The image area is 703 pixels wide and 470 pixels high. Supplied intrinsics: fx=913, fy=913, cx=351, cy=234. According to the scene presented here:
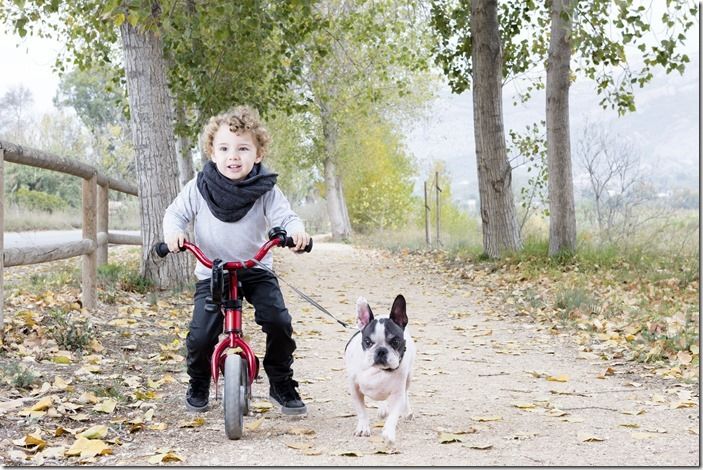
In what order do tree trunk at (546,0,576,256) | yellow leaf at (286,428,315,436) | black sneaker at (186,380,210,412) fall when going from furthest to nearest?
tree trunk at (546,0,576,256)
black sneaker at (186,380,210,412)
yellow leaf at (286,428,315,436)

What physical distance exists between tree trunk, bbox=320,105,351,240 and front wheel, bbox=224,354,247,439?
29057mm

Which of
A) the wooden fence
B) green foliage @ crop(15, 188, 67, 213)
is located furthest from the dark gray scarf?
green foliage @ crop(15, 188, 67, 213)

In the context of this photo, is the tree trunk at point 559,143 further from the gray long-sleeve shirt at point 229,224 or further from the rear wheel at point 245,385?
the rear wheel at point 245,385

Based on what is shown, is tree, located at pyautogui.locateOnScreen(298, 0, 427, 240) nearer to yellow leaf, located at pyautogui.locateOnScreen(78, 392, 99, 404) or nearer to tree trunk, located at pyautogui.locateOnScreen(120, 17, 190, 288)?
tree trunk, located at pyautogui.locateOnScreen(120, 17, 190, 288)

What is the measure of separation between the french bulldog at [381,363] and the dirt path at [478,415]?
0.17 m

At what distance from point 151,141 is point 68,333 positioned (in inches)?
184

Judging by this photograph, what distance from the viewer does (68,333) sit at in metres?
7.49

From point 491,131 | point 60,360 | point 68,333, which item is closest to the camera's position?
point 60,360

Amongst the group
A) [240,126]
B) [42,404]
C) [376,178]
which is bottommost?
[42,404]

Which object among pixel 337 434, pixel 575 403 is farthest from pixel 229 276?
pixel 575 403

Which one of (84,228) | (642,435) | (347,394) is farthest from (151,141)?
(642,435)

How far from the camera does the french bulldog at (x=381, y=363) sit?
481cm

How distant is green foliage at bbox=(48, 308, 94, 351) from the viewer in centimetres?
744

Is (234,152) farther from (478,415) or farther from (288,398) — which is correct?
(478,415)
